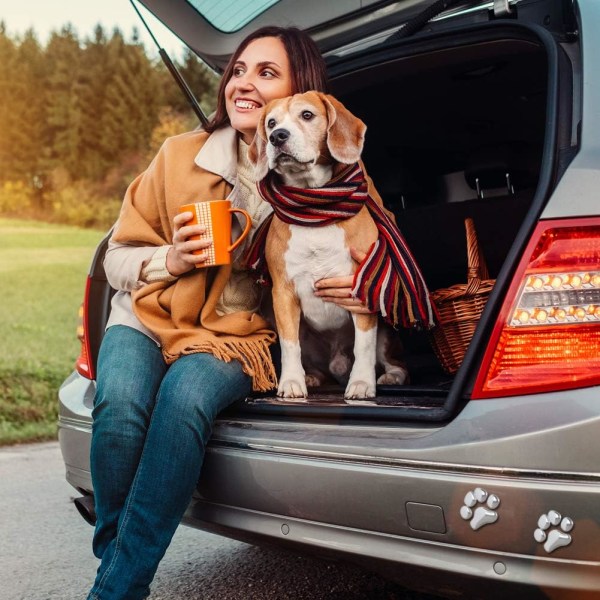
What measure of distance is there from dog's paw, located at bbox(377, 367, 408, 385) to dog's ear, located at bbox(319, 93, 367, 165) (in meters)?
0.69

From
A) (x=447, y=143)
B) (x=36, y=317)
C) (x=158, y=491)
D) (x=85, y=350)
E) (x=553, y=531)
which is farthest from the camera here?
(x=36, y=317)

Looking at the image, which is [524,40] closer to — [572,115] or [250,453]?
[572,115]

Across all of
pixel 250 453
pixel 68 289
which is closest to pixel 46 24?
pixel 68 289

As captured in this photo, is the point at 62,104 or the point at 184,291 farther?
the point at 62,104

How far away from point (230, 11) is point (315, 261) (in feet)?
3.51

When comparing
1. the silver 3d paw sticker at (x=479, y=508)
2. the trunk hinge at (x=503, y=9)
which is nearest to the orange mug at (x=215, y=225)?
the trunk hinge at (x=503, y=9)

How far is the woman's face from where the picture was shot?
2.76 m

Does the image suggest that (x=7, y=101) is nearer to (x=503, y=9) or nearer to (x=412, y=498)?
(x=503, y=9)

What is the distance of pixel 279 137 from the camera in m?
2.48

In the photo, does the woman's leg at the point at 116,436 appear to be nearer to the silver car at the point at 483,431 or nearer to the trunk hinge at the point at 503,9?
the silver car at the point at 483,431

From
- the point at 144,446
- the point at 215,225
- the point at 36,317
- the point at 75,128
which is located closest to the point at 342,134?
the point at 215,225

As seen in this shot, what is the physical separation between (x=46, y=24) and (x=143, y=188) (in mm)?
30332

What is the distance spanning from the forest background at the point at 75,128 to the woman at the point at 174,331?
17.0 meters

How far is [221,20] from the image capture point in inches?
120
